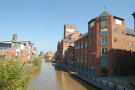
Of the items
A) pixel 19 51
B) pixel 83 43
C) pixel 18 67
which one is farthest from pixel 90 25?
pixel 18 67

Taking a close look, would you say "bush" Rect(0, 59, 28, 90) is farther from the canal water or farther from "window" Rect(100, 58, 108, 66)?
"window" Rect(100, 58, 108, 66)

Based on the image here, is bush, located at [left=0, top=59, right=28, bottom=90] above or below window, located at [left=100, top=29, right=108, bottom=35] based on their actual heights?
below

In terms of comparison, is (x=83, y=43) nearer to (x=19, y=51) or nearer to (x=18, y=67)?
(x=19, y=51)

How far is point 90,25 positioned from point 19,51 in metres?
30.5

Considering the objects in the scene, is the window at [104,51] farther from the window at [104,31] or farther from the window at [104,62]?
the window at [104,31]

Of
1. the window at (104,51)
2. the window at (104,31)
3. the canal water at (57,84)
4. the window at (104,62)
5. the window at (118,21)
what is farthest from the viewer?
the window at (118,21)

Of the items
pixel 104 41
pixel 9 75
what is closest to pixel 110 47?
pixel 104 41

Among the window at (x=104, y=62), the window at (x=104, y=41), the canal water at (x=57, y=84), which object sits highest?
the window at (x=104, y=41)

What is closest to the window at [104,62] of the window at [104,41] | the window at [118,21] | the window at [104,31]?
the window at [104,41]

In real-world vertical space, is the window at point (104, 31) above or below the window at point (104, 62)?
above

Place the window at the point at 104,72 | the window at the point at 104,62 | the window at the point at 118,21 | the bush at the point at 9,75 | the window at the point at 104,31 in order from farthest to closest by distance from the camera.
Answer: the window at the point at 118,21 < the window at the point at 104,31 < the window at the point at 104,62 < the window at the point at 104,72 < the bush at the point at 9,75

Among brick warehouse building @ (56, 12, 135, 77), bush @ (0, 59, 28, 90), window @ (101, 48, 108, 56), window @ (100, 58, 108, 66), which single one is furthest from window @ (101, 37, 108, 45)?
bush @ (0, 59, 28, 90)

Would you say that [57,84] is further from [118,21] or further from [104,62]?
[118,21]

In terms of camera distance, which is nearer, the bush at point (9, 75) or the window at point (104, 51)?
the bush at point (9, 75)
